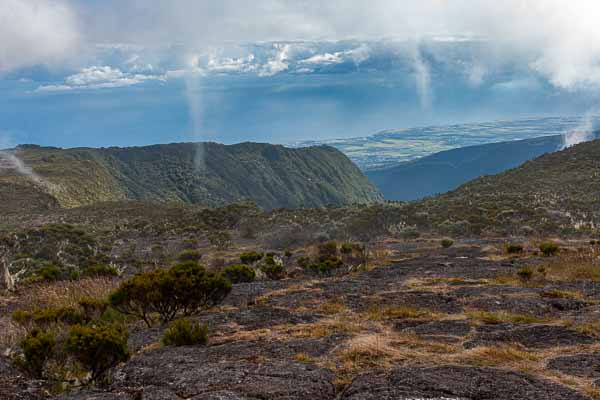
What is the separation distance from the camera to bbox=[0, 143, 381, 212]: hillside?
8825 cm

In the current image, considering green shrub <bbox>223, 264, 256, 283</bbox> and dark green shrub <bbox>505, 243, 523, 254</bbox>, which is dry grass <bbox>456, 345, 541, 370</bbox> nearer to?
green shrub <bbox>223, 264, 256, 283</bbox>

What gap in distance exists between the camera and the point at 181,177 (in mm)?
139625

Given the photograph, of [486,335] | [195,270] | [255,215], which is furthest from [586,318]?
[255,215]

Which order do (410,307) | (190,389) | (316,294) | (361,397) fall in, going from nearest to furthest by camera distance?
(361,397), (190,389), (410,307), (316,294)

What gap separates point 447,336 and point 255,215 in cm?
4289

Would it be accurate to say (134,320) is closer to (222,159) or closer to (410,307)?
(410,307)

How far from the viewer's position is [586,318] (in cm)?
1202

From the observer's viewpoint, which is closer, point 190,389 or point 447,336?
point 190,389

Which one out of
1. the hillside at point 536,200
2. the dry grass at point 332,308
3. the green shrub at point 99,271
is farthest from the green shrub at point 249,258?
the hillside at point 536,200

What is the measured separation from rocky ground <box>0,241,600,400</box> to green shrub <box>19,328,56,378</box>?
0.89 feet

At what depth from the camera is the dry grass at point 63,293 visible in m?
17.2

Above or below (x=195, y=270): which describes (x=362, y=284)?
below

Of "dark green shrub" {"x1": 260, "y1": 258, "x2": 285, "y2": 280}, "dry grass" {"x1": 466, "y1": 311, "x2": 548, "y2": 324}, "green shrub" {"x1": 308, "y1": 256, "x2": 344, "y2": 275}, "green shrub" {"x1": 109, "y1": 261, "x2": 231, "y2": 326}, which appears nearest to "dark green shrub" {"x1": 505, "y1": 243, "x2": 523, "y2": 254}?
"green shrub" {"x1": 308, "y1": 256, "x2": 344, "y2": 275}

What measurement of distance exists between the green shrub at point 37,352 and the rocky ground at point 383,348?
271 millimetres
